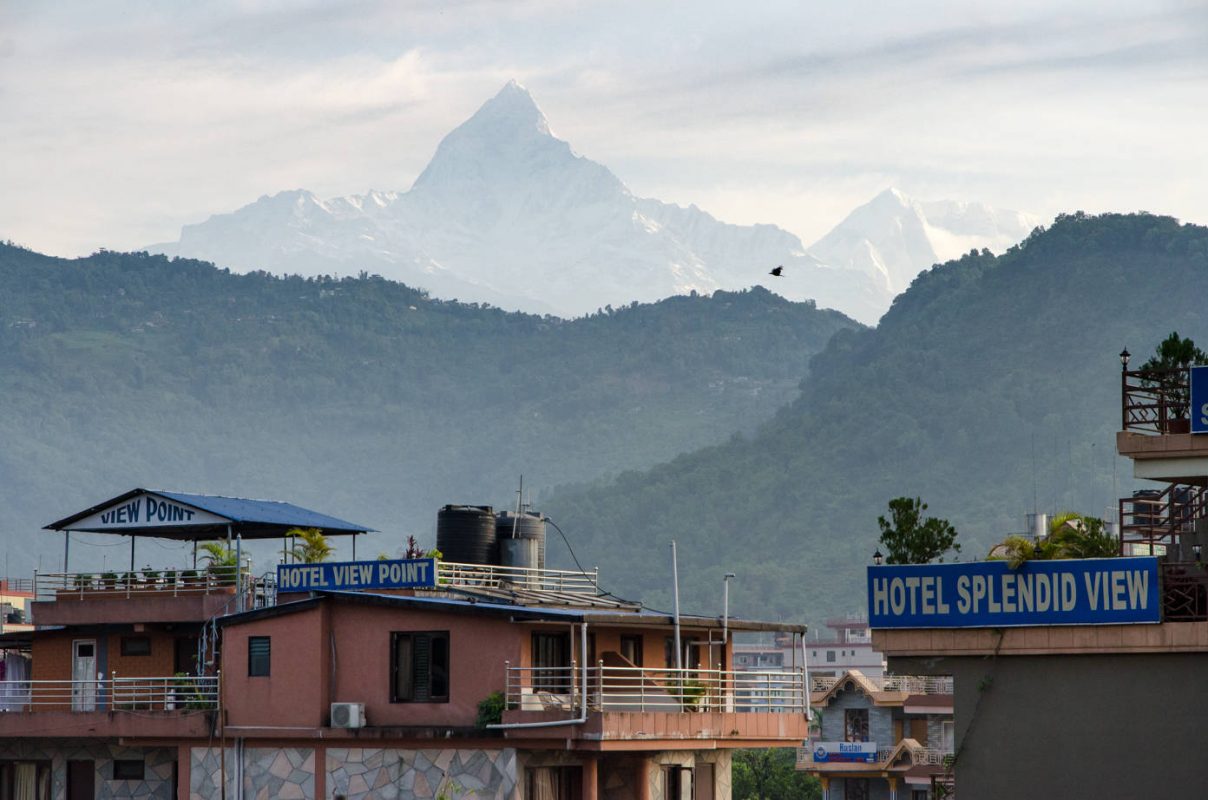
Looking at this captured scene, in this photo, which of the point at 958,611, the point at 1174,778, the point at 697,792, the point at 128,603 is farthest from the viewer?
the point at 128,603

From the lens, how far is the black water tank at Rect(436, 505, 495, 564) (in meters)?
71.0

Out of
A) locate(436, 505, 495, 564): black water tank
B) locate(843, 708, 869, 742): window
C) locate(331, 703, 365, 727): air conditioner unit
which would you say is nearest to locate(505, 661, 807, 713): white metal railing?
locate(331, 703, 365, 727): air conditioner unit

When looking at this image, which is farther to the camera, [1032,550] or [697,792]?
[697,792]

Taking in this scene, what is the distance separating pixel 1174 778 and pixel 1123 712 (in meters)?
1.50

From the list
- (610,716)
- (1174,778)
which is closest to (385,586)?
(610,716)

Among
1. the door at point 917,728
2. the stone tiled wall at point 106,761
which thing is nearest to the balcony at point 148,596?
the stone tiled wall at point 106,761

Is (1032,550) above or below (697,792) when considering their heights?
above

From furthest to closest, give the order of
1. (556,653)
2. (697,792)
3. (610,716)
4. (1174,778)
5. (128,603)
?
(128,603) < (697,792) < (556,653) < (610,716) < (1174,778)

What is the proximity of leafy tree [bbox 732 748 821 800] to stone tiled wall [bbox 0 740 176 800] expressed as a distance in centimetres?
8686

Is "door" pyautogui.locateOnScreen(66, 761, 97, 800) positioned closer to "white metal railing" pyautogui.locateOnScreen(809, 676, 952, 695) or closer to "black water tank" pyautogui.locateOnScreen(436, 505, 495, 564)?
"black water tank" pyautogui.locateOnScreen(436, 505, 495, 564)

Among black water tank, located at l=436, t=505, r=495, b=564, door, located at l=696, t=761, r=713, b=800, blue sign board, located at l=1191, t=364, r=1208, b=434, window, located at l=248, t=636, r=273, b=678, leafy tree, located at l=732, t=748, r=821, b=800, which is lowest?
leafy tree, located at l=732, t=748, r=821, b=800

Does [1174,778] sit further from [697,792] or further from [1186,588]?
[697,792]

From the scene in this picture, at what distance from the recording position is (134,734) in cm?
6006

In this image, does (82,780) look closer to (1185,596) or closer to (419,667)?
(419,667)
